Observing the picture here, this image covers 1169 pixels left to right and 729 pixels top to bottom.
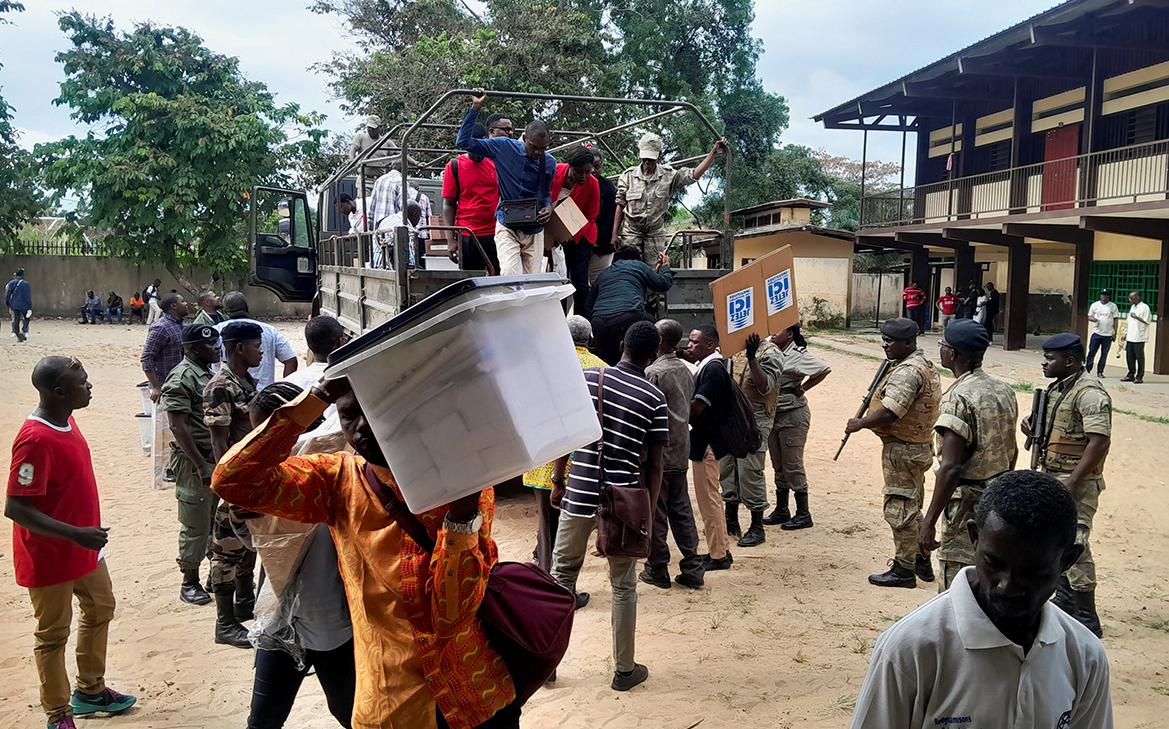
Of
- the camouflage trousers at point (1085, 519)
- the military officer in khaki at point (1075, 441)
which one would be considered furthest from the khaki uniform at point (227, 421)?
the camouflage trousers at point (1085, 519)

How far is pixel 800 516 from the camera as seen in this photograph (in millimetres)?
7090

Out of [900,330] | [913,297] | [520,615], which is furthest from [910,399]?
[913,297]

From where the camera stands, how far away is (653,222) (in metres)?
7.37

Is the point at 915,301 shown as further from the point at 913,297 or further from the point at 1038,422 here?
the point at 1038,422

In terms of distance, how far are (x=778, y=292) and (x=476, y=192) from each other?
2311 millimetres

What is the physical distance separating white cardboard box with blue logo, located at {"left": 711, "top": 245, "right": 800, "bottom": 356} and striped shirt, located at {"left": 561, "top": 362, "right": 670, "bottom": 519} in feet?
6.83

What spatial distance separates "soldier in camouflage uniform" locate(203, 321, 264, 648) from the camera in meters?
4.45

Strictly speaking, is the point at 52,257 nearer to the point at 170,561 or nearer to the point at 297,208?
the point at 297,208

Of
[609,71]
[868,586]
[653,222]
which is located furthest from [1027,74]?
[868,586]

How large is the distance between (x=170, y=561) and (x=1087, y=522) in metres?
5.88

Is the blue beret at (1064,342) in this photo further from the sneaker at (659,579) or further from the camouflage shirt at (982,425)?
the sneaker at (659,579)

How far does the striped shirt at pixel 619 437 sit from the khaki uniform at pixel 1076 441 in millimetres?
2205

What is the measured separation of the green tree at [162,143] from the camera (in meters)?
22.8

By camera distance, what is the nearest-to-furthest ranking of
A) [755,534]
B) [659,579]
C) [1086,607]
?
[1086,607] → [659,579] → [755,534]
